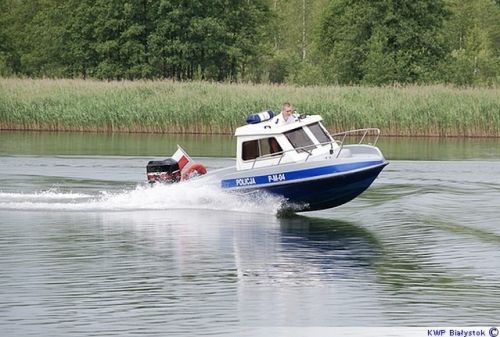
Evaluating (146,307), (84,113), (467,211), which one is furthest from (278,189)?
(84,113)

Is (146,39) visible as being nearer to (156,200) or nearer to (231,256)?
(156,200)

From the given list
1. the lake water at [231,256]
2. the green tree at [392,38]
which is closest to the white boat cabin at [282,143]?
the lake water at [231,256]

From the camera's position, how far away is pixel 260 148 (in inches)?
1020

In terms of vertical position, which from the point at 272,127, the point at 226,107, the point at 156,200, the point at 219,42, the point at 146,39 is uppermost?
the point at 146,39

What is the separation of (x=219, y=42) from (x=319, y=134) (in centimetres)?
5299

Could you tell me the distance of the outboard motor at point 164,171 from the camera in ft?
88.5

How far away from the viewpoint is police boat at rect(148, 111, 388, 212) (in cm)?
2533

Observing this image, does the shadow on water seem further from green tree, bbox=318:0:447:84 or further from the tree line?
green tree, bbox=318:0:447:84

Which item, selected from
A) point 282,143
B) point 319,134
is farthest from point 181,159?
point 319,134

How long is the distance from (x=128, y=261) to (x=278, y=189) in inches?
228

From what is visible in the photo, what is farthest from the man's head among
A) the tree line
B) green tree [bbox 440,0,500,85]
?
green tree [bbox 440,0,500,85]

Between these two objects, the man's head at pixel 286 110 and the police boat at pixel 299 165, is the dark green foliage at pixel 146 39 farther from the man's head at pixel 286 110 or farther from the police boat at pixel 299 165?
the man's head at pixel 286 110

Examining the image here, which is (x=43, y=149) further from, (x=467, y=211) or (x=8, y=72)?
A: (x=8, y=72)

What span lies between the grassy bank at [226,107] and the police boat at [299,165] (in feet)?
74.3
